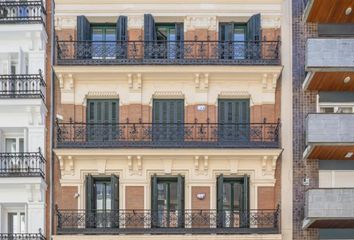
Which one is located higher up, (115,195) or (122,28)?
(122,28)

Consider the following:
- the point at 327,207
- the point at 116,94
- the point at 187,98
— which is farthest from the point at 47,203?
the point at 327,207

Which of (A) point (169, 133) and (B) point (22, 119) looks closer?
(A) point (169, 133)

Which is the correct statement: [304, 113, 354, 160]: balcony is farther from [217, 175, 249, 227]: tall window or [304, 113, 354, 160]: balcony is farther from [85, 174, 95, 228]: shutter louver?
[85, 174, 95, 228]: shutter louver

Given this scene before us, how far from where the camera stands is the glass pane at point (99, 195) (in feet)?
86.6

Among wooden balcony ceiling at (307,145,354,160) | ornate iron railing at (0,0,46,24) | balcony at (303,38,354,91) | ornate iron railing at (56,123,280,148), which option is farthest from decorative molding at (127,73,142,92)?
wooden balcony ceiling at (307,145,354,160)

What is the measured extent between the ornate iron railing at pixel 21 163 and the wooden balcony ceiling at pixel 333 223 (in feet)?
31.5

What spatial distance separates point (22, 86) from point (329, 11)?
11.0 m

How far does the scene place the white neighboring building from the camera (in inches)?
1018

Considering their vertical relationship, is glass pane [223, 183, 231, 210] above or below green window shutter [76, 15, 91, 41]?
below

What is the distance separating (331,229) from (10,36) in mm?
13283

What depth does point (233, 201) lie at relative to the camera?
26391 millimetres

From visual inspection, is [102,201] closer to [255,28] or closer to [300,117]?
[300,117]

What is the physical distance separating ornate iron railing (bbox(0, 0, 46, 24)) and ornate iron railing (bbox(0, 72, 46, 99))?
6.52ft

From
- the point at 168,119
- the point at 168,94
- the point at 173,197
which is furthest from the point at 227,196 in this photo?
the point at 168,94
